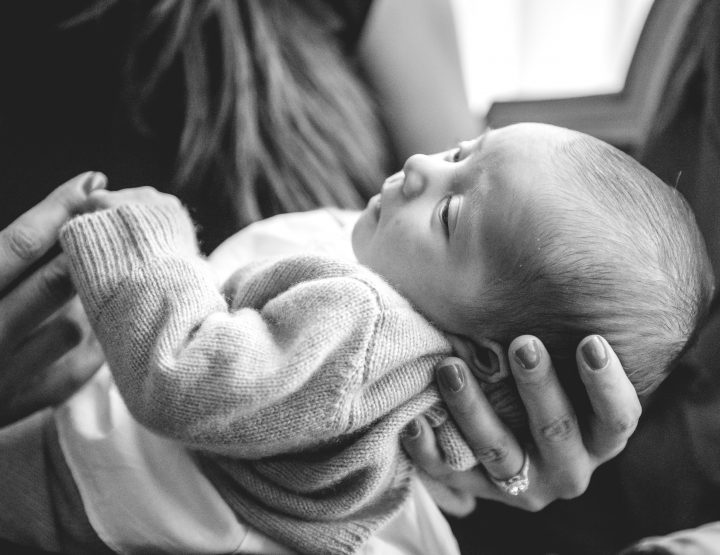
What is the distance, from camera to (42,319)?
80 centimetres

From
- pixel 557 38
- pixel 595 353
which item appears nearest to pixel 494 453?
pixel 595 353

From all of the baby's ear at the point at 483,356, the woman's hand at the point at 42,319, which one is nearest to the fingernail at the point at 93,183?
the woman's hand at the point at 42,319

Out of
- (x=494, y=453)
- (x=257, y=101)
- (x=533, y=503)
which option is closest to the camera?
(x=494, y=453)

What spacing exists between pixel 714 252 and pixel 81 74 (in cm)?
94

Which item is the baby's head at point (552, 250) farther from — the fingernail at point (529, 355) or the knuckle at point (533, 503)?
the knuckle at point (533, 503)

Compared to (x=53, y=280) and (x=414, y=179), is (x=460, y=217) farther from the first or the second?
(x=53, y=280)

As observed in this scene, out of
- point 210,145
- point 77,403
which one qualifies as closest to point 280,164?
point 210,145

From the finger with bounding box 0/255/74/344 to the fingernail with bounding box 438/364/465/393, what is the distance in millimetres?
428

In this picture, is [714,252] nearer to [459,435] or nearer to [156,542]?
[459,435]

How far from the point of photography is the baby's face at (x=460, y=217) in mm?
674

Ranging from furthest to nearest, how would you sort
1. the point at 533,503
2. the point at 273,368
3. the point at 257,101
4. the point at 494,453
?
the point at 257,101 → the point at 533,503 → the point at 494,453 → the point at 273,368

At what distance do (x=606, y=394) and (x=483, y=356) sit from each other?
13 centimetres

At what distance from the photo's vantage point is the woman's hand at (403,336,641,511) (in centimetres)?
65

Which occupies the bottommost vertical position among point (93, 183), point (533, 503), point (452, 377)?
point (533, 503)
